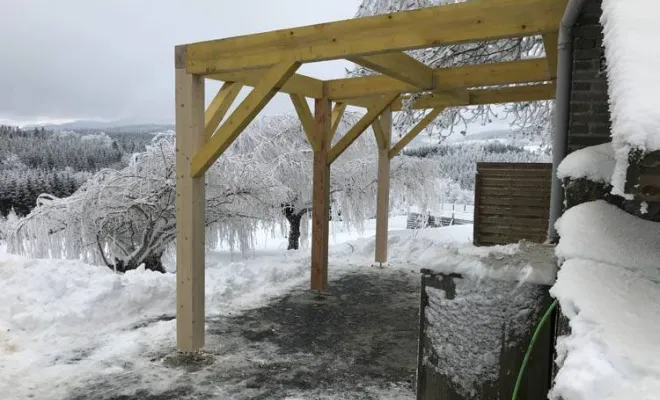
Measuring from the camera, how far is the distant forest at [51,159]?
10234 millimetres

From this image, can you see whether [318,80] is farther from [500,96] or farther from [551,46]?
[551,46]

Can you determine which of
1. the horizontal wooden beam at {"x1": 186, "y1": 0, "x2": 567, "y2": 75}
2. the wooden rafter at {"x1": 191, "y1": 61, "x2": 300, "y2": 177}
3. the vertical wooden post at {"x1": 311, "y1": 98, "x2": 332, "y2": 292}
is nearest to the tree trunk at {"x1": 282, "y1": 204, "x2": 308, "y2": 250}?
the vertical wooden post at {"x1": 311, "y1": 98, "x2": 332, "y2": 292}

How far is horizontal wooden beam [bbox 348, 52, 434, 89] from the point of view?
3.65m

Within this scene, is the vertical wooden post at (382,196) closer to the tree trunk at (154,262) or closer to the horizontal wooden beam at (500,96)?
the horizontal wooden beam at (500,96)

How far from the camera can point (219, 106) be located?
4.04 meters

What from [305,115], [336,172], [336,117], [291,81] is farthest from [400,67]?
[336,172]

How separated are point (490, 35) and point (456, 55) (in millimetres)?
4212

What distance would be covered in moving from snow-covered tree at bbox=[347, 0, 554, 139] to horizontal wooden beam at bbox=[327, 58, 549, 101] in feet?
2.53

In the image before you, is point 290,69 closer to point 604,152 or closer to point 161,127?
point 604,152

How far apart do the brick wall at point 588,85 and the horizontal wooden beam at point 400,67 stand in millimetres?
1417

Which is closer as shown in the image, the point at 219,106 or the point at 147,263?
the point at 219,106

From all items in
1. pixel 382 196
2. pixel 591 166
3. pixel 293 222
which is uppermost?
pixel 591 166

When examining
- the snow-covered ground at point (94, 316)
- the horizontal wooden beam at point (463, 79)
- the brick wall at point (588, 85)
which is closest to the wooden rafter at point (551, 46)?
the brick wall at point (588, 85)

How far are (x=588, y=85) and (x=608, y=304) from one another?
6.33 feet
